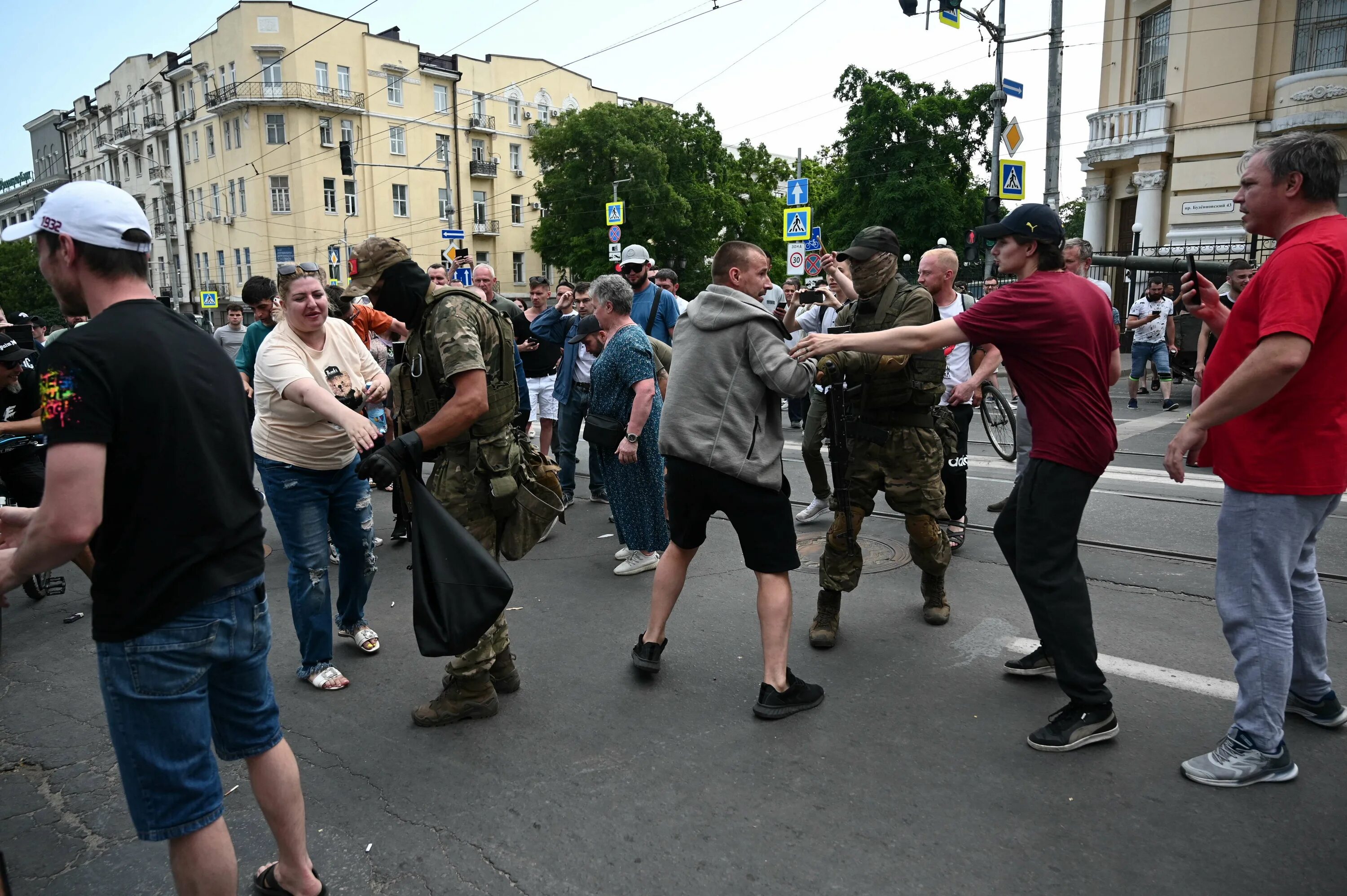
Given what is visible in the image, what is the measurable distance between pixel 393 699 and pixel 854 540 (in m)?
2.33

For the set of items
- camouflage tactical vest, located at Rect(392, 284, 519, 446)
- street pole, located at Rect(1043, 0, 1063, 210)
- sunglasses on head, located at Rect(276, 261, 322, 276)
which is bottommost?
camouflage tactical vest, located at Rect(392, 284, 519, 446)

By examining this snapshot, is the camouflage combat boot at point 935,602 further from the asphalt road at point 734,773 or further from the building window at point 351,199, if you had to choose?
the building window at point 351,199

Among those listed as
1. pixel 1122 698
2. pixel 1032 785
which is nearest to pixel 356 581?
pixel 1032 785

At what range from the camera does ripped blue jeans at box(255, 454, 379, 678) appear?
13.6 ft

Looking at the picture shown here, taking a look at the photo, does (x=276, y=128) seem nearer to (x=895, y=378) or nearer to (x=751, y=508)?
(x=895, y=378)

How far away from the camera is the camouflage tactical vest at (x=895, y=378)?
15.1 ft

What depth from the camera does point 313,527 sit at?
420 cm

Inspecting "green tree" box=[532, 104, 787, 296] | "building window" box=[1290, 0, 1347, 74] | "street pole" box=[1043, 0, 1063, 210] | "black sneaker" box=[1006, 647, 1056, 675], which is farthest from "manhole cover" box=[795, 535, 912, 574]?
"green tree" box=[532, 104, 787, 296]

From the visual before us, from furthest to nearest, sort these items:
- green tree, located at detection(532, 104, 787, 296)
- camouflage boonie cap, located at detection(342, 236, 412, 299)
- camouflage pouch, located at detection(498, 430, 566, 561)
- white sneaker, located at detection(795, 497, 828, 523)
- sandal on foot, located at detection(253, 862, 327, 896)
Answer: green tree, located at detection(532, 104, 787, 296)
white sneaker, located at detection(795, 497, 828, 523)
camouflage pouch, located at detection(498, 430, 566, 561)
camouflage boonie cap, located at detection(342, 236, 412, 299)
sandal on foot, located at detection(253, 862, 327, 896)

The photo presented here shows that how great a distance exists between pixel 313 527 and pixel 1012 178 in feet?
→ 50.6

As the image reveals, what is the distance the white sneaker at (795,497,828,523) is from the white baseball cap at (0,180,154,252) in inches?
218

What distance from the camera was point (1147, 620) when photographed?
185 inches

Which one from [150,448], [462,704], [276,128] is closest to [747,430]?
[462,704]

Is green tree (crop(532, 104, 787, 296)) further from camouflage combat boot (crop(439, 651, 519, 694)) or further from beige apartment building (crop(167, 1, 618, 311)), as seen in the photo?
camouflage combat boot (crop(439, 651, 519, 694))
